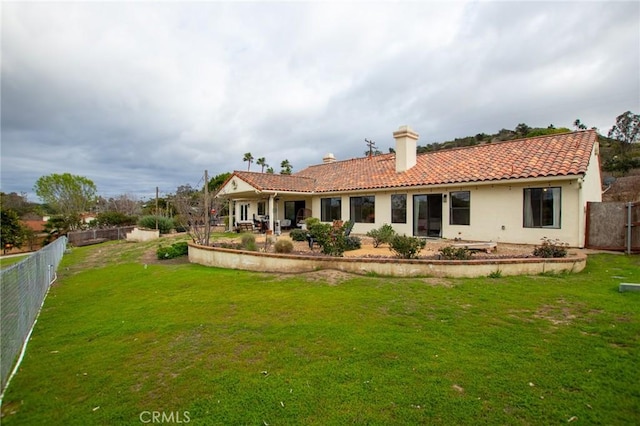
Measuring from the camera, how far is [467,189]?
14438 mm

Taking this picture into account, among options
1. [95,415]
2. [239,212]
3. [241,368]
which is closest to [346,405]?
[241,368]

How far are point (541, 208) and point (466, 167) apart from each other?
3.91 meters

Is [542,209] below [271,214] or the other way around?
the other way around

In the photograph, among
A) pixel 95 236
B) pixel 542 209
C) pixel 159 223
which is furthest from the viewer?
pixel 159 223

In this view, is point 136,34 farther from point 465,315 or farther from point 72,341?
point 465,315

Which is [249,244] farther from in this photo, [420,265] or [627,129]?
[627,129]

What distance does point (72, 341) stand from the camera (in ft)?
16.3

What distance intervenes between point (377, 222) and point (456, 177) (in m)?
4.71

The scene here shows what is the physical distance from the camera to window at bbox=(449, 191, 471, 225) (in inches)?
568

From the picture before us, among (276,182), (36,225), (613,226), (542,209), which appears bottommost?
(36,225)

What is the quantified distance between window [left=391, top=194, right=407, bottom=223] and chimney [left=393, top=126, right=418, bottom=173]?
2.12 metres

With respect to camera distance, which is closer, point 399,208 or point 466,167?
point 466,167

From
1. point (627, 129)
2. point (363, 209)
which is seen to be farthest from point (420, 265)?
point (627, 129)

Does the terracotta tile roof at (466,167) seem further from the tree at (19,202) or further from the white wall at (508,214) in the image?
the tree at (19,202)
